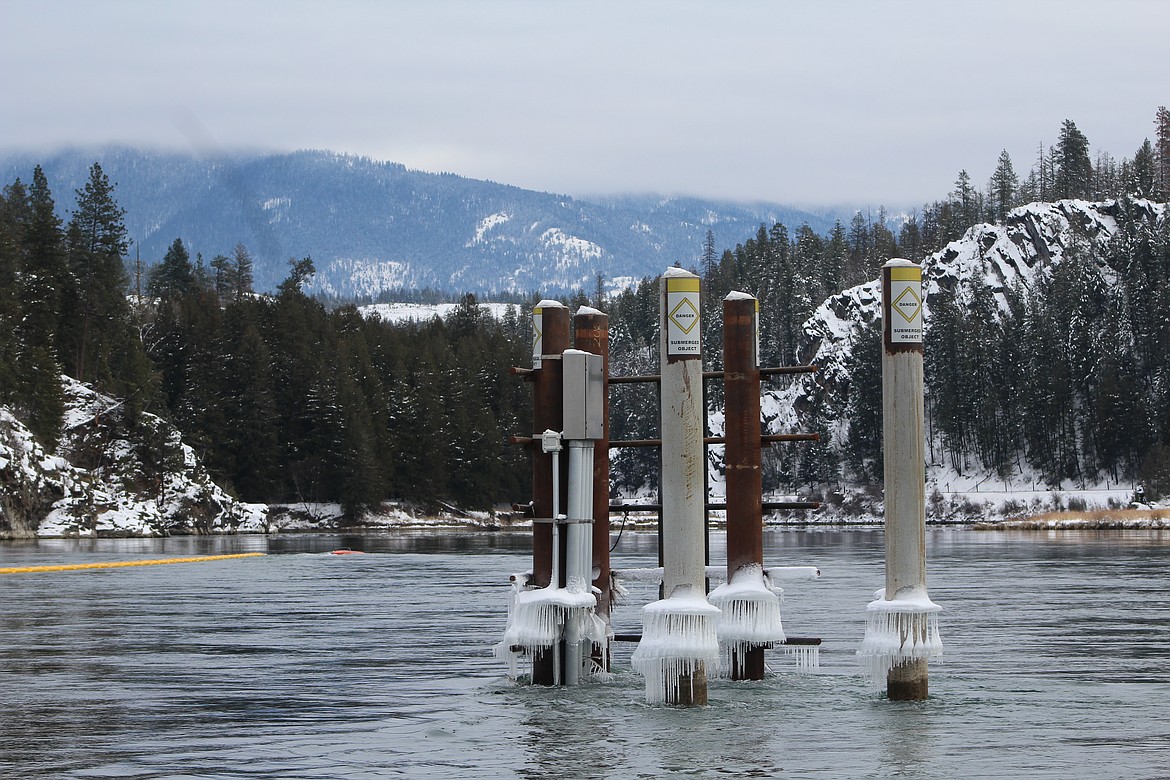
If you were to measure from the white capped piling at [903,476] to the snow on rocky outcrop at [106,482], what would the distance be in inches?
3770

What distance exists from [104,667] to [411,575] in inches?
1263

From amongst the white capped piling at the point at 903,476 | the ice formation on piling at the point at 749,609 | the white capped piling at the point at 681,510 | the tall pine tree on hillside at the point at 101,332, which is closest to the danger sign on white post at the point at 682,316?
the white capped piling at the point at 681,510

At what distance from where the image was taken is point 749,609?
20.8 meters

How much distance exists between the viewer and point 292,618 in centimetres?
3628

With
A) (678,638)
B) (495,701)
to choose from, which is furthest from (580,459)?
(495,701)

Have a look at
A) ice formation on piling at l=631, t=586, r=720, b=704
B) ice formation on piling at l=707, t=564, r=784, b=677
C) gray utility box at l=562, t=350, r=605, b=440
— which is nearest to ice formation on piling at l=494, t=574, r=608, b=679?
ice formation on piling at l=707, t=564, r=784, b=677

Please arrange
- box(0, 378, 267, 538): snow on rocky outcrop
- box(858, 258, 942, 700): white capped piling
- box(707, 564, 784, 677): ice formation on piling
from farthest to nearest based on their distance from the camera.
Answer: box(0, 378, 267, 538): snow on rocky outcrop, box(707, 564, 784, 677): ice formation on piling, box(858, 258, 942, 700): white capped piling

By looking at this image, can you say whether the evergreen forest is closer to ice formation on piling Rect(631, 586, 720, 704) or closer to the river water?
the river water

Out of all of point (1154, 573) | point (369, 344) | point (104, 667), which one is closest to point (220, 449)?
point (369, 344)

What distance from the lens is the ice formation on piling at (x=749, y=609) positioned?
67.6ft

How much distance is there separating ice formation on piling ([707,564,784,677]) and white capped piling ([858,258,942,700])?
6.95 ft

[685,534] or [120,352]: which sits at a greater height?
[120,352]

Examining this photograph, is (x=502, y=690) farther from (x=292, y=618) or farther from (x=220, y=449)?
(x=220, y=449)

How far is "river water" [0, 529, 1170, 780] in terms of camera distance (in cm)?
1623
